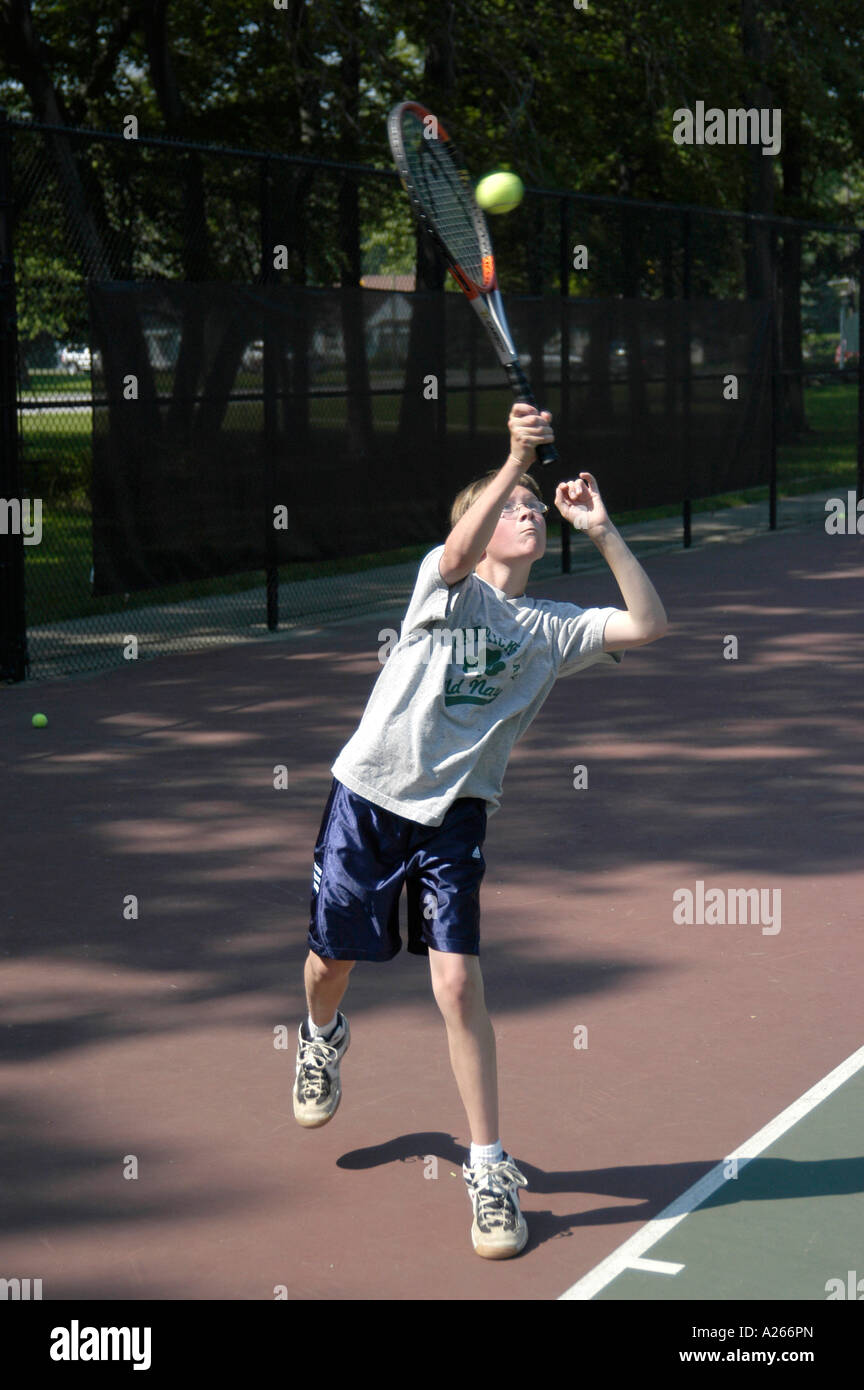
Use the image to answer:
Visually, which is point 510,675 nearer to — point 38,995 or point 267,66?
point 38,995

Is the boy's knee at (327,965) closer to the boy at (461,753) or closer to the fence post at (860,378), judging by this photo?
the boy at (461,753)

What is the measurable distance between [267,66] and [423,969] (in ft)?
57.4

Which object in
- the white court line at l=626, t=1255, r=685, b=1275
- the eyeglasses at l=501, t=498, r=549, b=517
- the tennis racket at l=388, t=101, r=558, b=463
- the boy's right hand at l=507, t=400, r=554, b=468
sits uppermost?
the tennis racket at l=388, t=101, r=558, b=463

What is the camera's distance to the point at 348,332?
11.8 metres

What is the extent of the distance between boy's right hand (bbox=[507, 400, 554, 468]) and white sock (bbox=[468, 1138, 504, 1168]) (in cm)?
145

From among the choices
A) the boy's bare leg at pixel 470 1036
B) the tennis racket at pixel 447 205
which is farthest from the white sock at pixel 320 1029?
the tennis racket at pixel 447 205

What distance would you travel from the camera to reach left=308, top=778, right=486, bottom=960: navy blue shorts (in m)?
3.72

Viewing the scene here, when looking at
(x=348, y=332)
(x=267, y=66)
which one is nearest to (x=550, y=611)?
(x=348, y=332)

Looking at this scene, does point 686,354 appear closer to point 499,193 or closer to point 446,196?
point 499,193

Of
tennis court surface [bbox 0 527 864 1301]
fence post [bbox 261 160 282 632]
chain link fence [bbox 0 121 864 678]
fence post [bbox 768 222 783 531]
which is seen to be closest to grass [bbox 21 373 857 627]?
chain link fence [bbox 0 121 864 678]

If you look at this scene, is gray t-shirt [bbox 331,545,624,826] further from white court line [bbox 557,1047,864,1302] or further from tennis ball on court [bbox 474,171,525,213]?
tennis ball on court [bbox 474,171,525,213]

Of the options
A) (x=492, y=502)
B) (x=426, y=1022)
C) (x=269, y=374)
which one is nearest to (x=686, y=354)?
(x=269, y=374)

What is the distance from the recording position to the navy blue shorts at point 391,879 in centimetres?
372

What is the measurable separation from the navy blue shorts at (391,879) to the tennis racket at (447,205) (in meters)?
1.19
